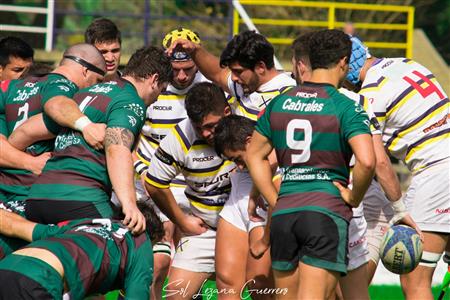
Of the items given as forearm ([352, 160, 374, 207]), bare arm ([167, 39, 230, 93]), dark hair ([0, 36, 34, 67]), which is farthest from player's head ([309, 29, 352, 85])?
dark hair ([0, 36, 34, 67])

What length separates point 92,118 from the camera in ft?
19.6

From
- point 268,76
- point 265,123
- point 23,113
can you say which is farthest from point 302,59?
point 23,113

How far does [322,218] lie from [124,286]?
4.09ft

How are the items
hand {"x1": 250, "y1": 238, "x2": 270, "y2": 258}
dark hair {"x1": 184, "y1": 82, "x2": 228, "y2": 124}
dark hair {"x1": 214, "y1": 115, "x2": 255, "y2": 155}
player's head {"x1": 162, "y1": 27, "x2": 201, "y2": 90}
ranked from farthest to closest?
player's head {"x1": 162, "y1": 27, "x2": 201, "y2": 90}, dark hair {"x1": 184, "y1": 82, "x2": 228, "y2": 124}, dark hair {"x1": 214, "y1": 115, "x2": 255, "y2": 155}, hand {"x1": 250, "y1": 238, "x2": 270, "y2": 258}

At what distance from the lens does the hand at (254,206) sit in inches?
257

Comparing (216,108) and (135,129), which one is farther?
(216,108)

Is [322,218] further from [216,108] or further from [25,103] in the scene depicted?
[25,103]

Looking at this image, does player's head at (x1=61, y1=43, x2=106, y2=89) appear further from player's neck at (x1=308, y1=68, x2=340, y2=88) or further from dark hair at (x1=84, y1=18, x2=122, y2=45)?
dark hair at (x1=84, y1=18, x2=122, y2=45)

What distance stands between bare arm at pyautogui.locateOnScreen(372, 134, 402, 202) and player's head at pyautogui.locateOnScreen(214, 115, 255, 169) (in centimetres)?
94

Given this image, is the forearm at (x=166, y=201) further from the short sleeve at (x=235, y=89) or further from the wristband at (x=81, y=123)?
the wristband at (x=81, y=123)

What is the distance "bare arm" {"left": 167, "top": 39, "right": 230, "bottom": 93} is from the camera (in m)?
7.39

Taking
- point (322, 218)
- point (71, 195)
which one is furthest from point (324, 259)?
point (71, 195)

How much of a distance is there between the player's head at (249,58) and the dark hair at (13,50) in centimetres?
198

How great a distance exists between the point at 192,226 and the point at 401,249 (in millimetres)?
1767
